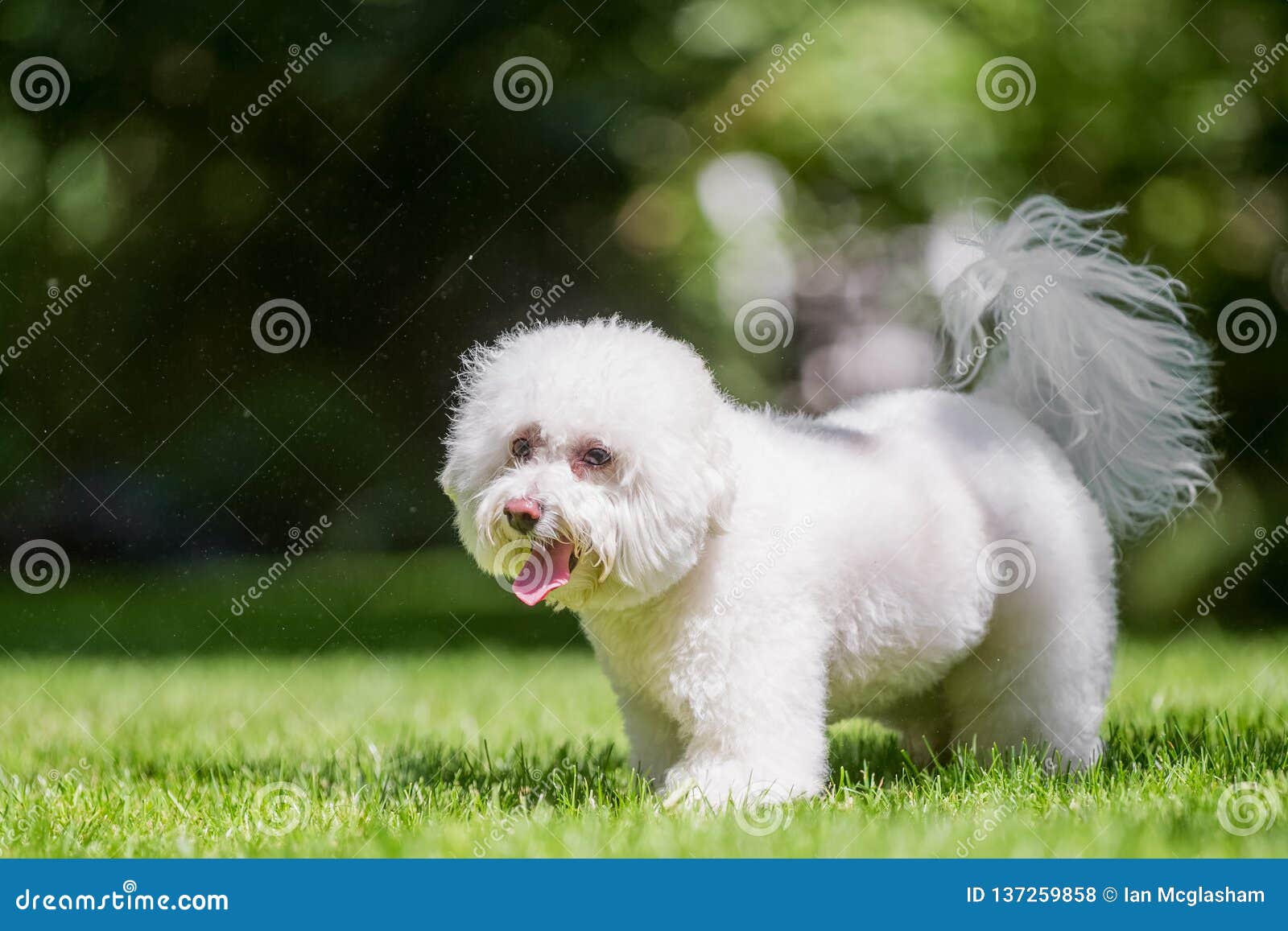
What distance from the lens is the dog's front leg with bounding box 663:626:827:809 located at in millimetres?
3396

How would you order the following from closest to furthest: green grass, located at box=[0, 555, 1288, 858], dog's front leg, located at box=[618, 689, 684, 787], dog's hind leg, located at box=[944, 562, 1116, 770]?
green grass, located at box=[0, 555, 1288, 858]
dog's front leg, located at box=[618, 689, 684, 787]
dog's hind leg, located at box=[944, 562, 1116, 770]

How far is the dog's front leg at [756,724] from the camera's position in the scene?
3396mm

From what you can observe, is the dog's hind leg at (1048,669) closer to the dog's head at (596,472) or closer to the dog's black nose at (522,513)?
the dog's head at (596,472)

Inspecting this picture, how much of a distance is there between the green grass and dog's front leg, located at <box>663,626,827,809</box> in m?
0.12

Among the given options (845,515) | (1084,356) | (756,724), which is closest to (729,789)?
(756,724)

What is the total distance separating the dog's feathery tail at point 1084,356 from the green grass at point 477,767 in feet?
2.94

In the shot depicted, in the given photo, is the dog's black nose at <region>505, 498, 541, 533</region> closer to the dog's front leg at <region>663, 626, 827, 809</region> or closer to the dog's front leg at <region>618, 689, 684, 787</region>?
the dog's front leg at <region>663, 626, 827, 809</region>

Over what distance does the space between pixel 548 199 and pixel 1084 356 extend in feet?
21.1

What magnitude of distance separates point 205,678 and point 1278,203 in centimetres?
791

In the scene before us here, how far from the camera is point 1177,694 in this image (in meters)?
5.81

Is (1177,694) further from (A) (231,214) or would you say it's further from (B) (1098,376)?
(A) (231,214)

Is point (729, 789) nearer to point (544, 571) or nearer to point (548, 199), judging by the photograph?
point (544, 571)

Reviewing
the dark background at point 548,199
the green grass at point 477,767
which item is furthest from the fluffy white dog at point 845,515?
the dark background at point 548,199

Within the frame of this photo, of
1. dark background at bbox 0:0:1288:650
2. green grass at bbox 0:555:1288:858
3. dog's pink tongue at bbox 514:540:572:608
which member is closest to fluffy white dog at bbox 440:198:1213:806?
dog's pink tongue at bbox 514:540:572:608
